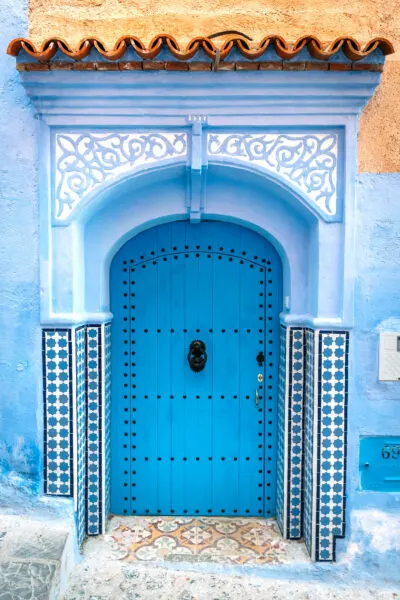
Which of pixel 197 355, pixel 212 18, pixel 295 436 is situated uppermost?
pixel 212 18

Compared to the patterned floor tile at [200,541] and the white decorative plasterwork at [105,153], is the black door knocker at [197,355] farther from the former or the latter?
the white decorative plasterwork at [105,153]

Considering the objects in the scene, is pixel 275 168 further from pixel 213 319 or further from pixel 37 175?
pixel 37 175

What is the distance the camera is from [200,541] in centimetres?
277

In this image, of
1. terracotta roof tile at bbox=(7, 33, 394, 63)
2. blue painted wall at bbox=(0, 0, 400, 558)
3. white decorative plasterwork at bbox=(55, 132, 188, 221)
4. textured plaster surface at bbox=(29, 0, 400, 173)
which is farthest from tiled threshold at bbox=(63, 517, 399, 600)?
terracotta roof tile at bbox=(7, 33, 394, 63)

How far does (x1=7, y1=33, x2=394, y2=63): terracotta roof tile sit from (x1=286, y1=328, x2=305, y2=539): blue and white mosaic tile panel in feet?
5.14

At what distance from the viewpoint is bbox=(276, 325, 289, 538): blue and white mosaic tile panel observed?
2824 millimetres

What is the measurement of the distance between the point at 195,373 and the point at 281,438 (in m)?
0.71

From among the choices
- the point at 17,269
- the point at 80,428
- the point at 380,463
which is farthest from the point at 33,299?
the point at 380,463

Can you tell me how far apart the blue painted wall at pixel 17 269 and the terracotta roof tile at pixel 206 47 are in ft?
1.28

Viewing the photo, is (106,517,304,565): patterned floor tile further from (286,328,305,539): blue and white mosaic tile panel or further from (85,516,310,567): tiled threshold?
(286,328,305,539): blue and white mosaic tile panel

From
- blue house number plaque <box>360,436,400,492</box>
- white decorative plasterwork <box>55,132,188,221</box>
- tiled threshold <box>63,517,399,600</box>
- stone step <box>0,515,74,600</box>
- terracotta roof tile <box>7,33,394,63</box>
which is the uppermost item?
terracotta roof tile <box>7,33,394,63</box>

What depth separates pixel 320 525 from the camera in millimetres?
2596

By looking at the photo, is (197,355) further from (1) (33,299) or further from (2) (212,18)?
(2) (212,18)

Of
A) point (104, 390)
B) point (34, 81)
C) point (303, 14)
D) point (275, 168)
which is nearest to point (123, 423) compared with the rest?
point (104, 390)
